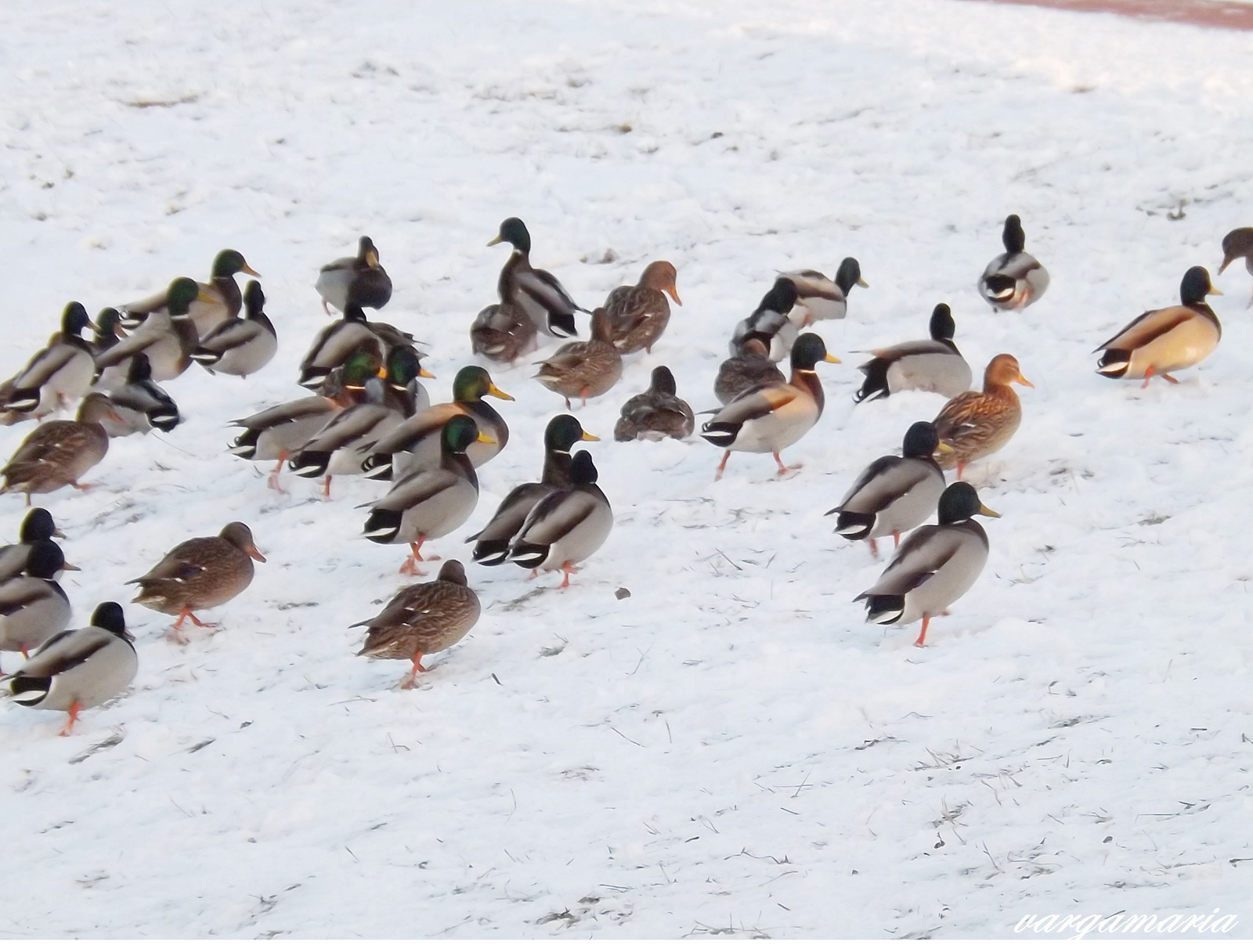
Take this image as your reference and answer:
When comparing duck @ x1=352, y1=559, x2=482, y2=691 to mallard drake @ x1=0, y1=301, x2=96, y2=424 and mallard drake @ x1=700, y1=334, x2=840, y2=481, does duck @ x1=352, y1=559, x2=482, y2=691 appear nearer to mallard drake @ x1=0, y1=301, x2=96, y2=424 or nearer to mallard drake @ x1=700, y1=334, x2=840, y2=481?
mallard drake @ x1=700, y1=334, x2=840, y2=481

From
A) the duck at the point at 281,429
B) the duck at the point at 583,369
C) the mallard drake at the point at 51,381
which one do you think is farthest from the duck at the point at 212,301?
the duck at the point at 583,369

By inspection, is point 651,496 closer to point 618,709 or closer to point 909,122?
point 618,709

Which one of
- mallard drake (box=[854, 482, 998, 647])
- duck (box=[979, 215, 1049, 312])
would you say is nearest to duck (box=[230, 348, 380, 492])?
mallard drake (box=[854, 482, 998, 647])

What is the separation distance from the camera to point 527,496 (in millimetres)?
7656

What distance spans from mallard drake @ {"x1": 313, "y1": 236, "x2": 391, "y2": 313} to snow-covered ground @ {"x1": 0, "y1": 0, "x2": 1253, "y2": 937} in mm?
392

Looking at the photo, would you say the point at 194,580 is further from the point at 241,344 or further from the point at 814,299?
the point at 814,299

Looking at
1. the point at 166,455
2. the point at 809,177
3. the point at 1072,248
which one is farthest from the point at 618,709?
the point at 809,177

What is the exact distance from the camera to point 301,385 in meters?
10.3

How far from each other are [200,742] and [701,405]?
14.9 feet

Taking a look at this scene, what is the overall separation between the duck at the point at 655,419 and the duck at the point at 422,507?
54.5 inches

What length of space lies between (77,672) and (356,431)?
2.59 metres

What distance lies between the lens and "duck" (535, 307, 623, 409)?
962 cm

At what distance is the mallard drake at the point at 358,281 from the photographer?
11.2 metres

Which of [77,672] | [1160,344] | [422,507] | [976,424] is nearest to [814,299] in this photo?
[1160,344]
